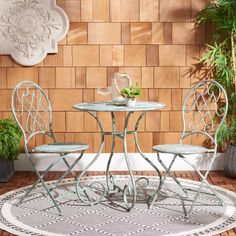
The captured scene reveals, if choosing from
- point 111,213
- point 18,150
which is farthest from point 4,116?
point 111,213

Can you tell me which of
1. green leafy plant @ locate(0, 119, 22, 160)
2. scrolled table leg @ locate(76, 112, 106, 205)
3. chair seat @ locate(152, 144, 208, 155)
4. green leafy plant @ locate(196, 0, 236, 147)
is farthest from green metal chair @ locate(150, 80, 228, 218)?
green leafy plant @ locate(0, 119, 22, 160)

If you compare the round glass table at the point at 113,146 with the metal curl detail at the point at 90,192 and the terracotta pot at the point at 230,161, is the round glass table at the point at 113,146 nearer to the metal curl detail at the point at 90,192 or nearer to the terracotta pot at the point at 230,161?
the metal curl detail at the point at 90,192

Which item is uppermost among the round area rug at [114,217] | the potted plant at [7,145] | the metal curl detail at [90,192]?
the potted plant at [7,145]

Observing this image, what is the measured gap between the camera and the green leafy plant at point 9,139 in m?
5.63

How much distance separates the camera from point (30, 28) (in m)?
6.01

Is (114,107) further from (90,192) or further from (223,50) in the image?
(223,50)

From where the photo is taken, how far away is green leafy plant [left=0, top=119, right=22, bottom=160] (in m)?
5.63

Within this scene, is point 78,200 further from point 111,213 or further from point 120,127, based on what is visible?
point 120,127

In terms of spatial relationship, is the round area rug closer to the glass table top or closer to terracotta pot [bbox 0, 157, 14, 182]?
terracotta pot [bbox 0, 157, 14, 182]

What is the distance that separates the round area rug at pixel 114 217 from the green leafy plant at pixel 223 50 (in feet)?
3.13

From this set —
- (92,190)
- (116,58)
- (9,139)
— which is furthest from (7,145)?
(116,58)

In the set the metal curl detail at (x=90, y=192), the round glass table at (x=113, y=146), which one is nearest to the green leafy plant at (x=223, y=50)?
the round glass table at (x=113, y=146)

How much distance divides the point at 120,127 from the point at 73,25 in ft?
3.75

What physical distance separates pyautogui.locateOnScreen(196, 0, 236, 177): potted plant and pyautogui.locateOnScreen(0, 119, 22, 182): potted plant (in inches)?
77.4
